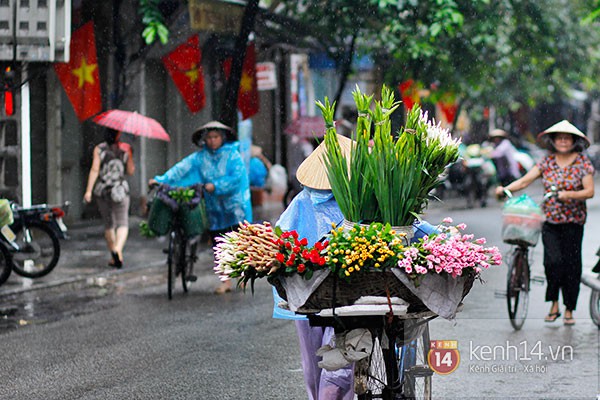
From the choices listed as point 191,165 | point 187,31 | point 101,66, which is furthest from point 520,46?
point 191,165

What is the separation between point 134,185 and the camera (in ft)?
70.7

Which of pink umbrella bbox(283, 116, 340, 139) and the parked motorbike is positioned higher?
pink umbrella bbox(283, 116, 340, 139)

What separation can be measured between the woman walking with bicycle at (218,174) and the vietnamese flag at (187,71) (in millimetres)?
7884

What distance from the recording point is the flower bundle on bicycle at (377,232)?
4223 millimetres

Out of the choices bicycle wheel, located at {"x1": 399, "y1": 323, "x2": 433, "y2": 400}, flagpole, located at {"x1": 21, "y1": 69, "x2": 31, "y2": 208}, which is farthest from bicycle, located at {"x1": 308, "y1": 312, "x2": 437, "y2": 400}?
flagpole, located at {"x1": 21, "y1": 69, "x2": 31, "y2": 208}

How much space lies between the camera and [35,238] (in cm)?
1295

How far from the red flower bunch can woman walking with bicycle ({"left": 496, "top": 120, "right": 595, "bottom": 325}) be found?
16.8ft

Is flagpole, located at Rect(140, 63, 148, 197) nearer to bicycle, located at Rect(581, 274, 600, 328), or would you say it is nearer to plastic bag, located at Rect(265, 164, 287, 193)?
plastic bag, located at Rect(265, 164, 287, 193)

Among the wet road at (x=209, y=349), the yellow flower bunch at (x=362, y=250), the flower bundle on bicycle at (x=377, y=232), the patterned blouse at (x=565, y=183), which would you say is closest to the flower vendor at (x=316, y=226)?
the flower bundle on bicycle at (x=377, y=232)

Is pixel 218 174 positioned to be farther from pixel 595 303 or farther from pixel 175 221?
pixel 595 303

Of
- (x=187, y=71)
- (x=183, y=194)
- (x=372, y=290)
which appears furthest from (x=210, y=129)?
(x=187, y=71)

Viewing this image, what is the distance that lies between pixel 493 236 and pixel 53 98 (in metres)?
8.01

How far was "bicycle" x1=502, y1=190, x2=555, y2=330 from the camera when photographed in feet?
29.4

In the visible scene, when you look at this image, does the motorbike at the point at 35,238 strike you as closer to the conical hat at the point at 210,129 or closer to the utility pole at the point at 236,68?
the conical hat at the point at 210,129
